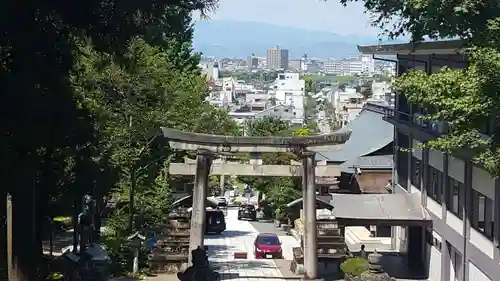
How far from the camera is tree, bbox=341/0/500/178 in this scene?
14.4 meters

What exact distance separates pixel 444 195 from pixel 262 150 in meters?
6.23

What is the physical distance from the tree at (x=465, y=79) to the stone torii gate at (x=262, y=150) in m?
9.11

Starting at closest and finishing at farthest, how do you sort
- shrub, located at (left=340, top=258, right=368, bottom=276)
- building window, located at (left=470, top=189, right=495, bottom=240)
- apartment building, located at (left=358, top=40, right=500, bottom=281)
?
1. building window, located at (left=470, top=189, right=495, bottom=240)
2. apartment building, located at (left=358, top=40, right=500, bottom=281)
3. shrub, located at (left=340, top=258, right=368, bottom=276)

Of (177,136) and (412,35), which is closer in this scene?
(412,35)

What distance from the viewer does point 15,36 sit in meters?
12.2

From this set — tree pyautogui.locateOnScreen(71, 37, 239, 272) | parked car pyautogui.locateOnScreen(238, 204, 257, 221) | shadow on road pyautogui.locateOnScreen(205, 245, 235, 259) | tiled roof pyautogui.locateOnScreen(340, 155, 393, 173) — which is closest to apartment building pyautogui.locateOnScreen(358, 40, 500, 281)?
shadow on road pyautogui.locateOnScreen(205, 245, 235, 259)

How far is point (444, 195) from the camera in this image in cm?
2686

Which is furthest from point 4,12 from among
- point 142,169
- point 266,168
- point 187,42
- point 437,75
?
point 187,42

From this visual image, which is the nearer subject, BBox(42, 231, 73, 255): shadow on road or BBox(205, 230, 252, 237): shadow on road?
BBox(42, 231, 73, 255): shadow on road

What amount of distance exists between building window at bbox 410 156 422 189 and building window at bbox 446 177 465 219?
4688 mm

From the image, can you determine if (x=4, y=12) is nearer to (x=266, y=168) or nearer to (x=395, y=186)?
(x=266, y=168)

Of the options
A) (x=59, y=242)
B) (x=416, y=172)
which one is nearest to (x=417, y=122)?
(x=416, y=172)

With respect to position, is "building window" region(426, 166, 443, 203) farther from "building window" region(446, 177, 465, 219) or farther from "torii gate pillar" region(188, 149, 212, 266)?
"torii gate pillar" region(188, 149, 212, 266)

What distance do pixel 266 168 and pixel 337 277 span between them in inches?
172
